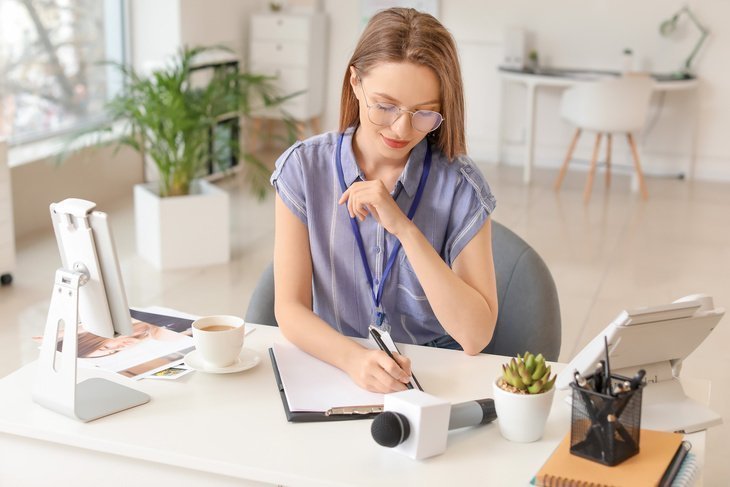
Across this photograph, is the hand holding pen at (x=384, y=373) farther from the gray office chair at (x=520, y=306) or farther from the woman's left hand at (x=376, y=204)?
the gray office chair at (x=520, y=306)

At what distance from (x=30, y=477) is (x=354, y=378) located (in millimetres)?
551

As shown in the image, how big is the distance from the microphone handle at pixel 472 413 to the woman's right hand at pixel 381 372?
150mm

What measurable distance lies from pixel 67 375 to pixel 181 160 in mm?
3083

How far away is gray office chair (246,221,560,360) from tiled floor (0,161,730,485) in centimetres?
85

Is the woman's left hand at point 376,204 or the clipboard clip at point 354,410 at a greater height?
the woman's left hand at point 376,204

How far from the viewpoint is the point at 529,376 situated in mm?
1483

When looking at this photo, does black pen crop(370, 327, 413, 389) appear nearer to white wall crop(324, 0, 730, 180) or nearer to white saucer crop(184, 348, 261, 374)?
white saucer crop(184, 348, 261, 374)

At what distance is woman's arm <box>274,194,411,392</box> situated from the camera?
165 cm

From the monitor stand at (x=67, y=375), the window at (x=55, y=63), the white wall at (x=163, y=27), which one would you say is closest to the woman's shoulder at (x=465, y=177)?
the monitor stand at (x=67, y=375)

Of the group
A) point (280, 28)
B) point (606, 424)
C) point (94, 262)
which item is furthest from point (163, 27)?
point (606, 424)

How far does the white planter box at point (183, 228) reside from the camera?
454 cm

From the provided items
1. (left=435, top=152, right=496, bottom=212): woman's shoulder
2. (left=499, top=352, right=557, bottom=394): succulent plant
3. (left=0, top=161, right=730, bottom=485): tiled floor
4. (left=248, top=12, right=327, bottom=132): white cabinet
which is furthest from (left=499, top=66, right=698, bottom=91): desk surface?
(left=499, top=352, right=557, bottom=394): succulent plant

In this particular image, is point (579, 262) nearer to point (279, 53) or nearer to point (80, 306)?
point (279, 53)

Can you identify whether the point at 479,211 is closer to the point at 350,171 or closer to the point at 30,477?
the point at 350,171
